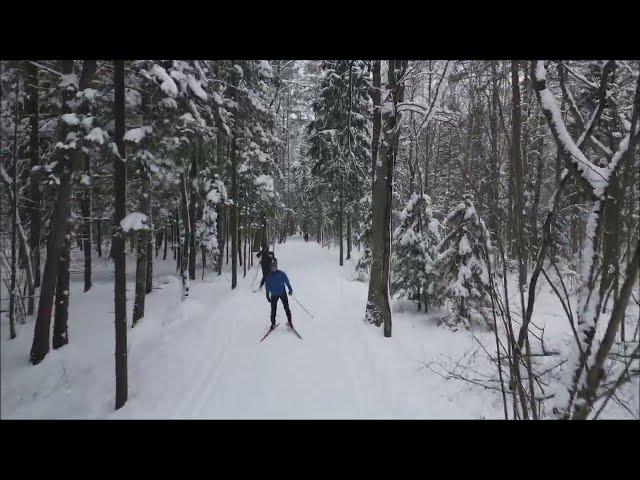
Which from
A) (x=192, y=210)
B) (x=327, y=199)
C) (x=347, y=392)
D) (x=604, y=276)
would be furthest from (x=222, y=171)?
(x=604, y=276)

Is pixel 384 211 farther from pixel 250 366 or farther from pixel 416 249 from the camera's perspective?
pixel 250 366

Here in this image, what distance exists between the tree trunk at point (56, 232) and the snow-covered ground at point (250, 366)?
35 cm

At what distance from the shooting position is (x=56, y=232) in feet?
16.2

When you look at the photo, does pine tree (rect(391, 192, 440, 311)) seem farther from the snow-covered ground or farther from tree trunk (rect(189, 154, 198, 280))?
tree trunk (rect(189, 154, 198, 280))

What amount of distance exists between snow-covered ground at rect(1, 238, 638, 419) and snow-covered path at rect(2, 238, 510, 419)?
20 mm

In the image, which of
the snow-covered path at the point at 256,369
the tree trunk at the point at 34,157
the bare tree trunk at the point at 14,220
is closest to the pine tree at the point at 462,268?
the snow-covered path at the point at 256,369

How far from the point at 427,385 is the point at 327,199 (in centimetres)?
1845

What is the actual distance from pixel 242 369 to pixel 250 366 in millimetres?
174

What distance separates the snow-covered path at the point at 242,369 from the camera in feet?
9.95

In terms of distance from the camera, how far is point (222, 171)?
13.8m

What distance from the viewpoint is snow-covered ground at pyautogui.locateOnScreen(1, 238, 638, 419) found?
119 inches

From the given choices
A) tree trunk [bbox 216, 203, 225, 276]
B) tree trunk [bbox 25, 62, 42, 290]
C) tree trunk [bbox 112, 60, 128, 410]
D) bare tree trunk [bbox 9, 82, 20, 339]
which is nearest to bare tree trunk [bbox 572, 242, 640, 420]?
bare tree trunk [bbox 9, 82, 20, 339]
